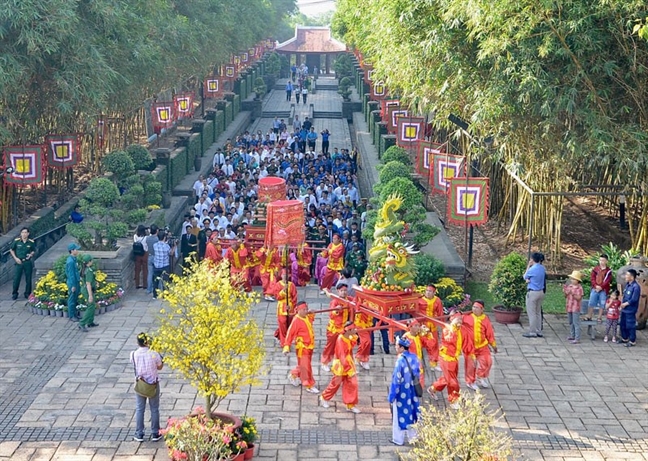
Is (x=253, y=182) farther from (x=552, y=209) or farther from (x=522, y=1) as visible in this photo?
(x=522, y=1)

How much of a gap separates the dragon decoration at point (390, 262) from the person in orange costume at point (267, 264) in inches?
166

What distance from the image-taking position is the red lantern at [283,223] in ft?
47.3

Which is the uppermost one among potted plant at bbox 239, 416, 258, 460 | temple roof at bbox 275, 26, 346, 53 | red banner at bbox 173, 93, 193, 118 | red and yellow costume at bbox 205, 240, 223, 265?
temple roof at bbox 275, 26, 346, 53

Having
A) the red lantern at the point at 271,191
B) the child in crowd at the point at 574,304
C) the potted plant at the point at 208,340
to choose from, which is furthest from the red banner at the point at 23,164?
the child in crowd at the point at 574,304

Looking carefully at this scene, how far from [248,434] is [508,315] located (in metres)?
6.14

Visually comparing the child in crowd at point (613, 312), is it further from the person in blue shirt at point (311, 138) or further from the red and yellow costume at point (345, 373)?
the person in blue shirt at point (311, 138)

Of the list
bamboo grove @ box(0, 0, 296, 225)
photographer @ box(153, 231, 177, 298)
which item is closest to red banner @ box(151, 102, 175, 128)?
bamboo grove @ box(0, 0, 296, 225)

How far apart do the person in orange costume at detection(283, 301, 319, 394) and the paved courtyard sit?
0.19 metres

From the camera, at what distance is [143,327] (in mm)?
14188

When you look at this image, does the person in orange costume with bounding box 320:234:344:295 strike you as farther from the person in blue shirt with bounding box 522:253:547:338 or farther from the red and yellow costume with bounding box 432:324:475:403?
the red and yellow costume with bounding box 432:324:475:403

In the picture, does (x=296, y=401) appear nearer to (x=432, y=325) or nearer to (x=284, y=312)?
(x=284, y=312)

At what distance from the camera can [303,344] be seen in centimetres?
1147

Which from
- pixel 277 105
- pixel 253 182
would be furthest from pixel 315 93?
pixel 253 182

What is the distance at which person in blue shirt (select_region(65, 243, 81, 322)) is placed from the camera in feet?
46.3
